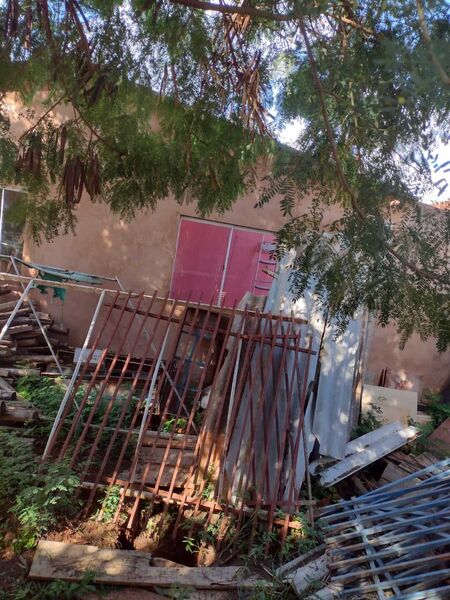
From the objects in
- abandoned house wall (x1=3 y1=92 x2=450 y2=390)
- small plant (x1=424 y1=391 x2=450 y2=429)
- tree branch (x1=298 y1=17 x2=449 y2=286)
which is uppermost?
tree branch (x1=298 y1=17 x2=449 y2=286)

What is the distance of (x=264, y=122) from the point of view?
4.98 m

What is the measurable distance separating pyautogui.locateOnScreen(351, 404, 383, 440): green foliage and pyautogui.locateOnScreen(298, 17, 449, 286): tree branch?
391cm

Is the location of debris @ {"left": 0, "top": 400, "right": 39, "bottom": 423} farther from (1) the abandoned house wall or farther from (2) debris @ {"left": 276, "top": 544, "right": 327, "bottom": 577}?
(1) the abandoned house wall

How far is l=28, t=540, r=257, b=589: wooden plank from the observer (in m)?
3.87

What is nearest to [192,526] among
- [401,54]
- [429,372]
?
[401,54]

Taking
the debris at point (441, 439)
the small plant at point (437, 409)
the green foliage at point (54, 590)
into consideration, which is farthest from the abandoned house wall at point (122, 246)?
the green foliage at point (54, 590)

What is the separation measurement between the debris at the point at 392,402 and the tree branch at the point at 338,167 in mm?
5294

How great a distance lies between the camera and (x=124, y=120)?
4836 millimetres

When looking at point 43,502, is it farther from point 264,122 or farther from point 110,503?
point 264,122

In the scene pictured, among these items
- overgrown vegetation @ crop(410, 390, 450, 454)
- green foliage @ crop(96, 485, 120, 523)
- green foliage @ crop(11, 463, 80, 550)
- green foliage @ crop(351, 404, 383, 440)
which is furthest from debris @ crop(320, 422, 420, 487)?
green foliage @ crop(11, 463, 80, 550)

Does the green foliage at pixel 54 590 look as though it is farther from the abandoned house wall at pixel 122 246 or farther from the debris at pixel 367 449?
the abandoned house wall at pixel 122 246

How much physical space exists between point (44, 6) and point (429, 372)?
30.4ft

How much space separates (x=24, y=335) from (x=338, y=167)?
661 centimetres

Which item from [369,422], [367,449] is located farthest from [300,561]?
[369,422]
